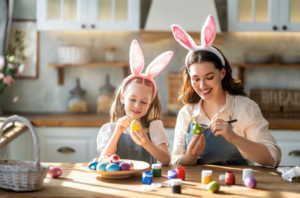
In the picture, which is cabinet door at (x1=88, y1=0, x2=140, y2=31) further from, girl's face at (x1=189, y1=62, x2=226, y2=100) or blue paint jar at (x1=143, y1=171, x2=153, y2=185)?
blue paint jar at (x1=143, y1=171, x2=153, y2=185)

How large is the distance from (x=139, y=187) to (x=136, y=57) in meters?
0.68

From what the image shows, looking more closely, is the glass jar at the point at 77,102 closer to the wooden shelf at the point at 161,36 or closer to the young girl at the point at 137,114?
the wooden shelf at the point at 161,36

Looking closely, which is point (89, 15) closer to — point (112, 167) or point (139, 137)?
point (139, 137)

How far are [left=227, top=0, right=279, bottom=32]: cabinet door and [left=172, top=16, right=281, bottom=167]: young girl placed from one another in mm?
1503

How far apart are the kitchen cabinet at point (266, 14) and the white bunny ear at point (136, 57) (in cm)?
176

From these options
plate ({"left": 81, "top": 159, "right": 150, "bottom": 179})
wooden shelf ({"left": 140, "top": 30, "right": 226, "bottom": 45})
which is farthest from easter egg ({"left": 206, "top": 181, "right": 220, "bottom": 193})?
wooden shelf ({"left": 140, "top": 30, "right": 226, "bottom": 45})

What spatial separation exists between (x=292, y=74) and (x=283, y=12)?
0.70m

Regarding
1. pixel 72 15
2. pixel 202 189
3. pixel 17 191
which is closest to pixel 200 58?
pixel 202 189

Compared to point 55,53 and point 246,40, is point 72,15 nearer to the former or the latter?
point 55,53

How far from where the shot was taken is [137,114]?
69.6 inches

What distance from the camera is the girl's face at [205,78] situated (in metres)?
1.80

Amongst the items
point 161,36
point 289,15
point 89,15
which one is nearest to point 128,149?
point 161,36

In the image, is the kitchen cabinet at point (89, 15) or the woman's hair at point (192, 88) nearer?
the woman's hair at point (192, 88)

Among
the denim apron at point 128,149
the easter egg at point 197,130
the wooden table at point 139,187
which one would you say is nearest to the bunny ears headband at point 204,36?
the easter egg at point 197,130
